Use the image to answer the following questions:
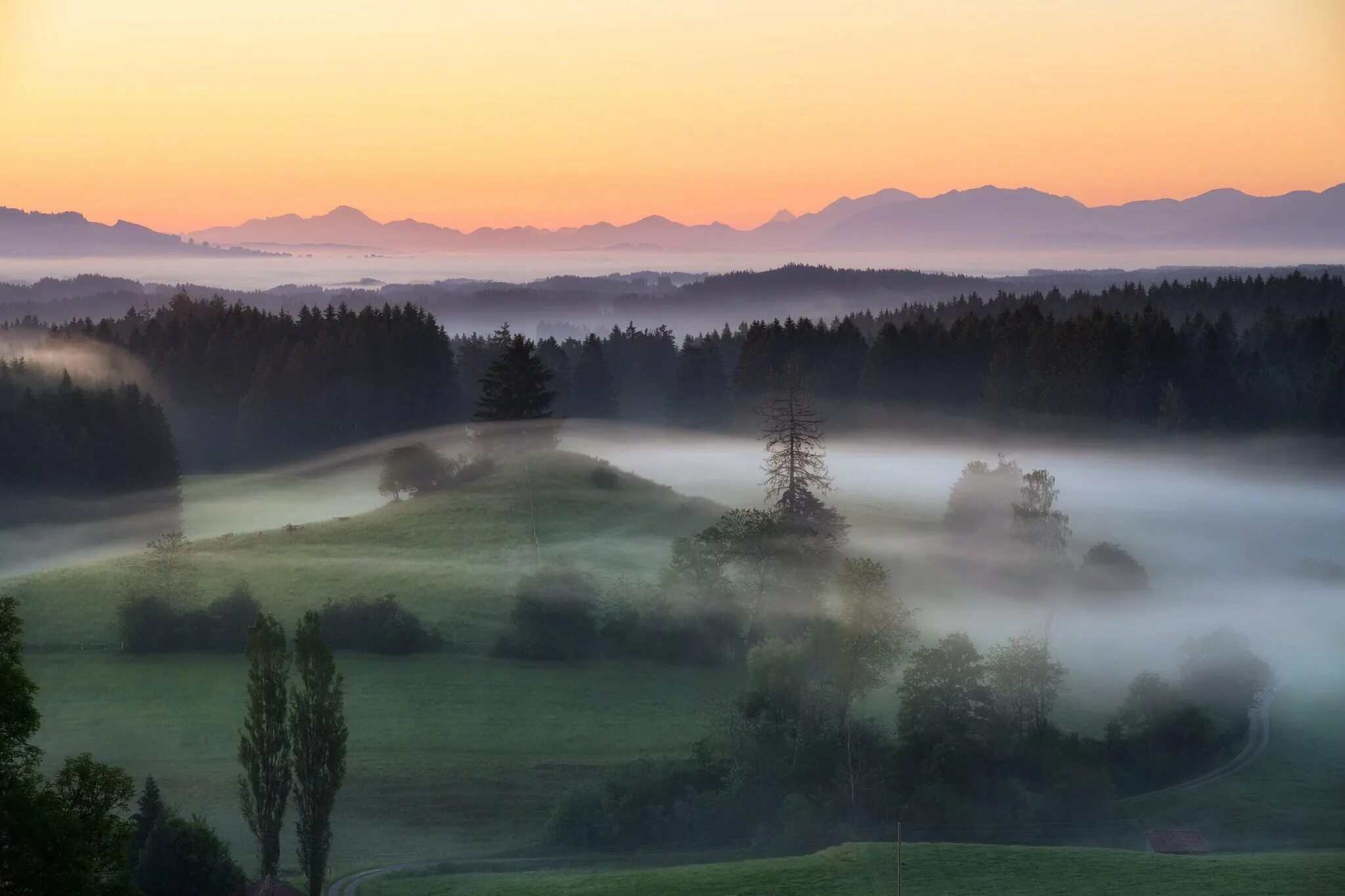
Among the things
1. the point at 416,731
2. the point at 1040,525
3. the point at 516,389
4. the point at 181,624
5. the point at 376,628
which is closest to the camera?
the point at 416,731

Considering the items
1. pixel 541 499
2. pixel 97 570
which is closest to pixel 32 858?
pixel 97 570

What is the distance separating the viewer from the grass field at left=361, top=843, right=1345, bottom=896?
121ft

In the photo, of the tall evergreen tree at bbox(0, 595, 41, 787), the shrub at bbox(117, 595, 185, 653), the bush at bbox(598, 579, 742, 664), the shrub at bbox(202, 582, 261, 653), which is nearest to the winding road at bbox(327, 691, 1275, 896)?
the tall evergreen tree at bbox(0, 595, 41, 787)

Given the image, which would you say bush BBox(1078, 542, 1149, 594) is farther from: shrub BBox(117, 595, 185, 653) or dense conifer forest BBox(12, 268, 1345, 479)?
dense conifer forest BBox(12, 268, 1345, 479)

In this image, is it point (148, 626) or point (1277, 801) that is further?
point (148, 626)

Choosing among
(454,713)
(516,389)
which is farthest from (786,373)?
(454,713)

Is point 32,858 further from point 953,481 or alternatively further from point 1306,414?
point 1306,414

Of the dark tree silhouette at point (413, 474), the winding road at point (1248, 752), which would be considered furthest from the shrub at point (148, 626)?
the winding road at point (1248, 752)

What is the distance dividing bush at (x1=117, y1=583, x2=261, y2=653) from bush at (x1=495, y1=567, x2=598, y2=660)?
1274 centimetres

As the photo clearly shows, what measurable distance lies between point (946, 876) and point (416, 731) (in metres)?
24.0

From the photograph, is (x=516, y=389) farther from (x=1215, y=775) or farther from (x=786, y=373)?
(x=1215, y=775)

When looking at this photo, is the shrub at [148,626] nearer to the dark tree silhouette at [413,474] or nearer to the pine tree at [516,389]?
the dark tree silhouette at [413,474]

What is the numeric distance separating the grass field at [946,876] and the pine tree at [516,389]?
5865 centimetres

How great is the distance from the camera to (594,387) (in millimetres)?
155750
